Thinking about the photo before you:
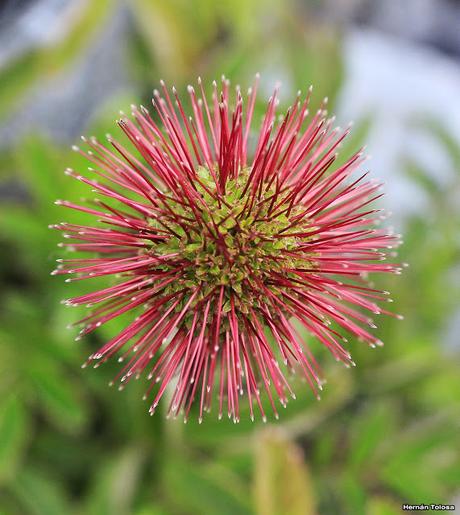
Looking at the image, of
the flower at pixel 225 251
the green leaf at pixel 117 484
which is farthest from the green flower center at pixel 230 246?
the green leaf at pixel 117 484

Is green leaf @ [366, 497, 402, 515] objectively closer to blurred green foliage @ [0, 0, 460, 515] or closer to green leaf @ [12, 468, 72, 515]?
blurred green foliage @ [0, 0, 460, 515]

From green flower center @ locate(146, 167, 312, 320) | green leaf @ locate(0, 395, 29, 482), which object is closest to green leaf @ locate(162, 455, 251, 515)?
green leaf @ locate(0, 395, 29, 482)

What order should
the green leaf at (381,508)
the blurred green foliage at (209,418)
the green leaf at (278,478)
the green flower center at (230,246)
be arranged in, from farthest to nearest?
the blurred green foliage at (209,418)
the green leaf at (381,508)
the green leaf at (278,478)
the green flower center at (230,246)

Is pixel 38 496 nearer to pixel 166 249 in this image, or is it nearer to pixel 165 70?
pixel 166 249

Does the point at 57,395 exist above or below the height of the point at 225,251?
below

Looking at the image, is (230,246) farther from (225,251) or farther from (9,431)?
(9,431)

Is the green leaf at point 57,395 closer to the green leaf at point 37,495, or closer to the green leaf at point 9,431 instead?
the green leaf at point 9,431

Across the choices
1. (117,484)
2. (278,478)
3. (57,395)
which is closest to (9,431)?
(57,395)

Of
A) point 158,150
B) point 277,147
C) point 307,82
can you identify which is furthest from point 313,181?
point 307,82
